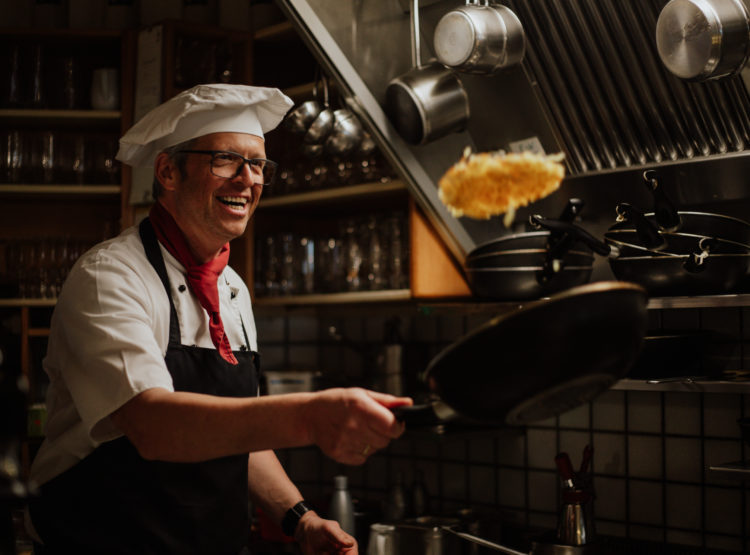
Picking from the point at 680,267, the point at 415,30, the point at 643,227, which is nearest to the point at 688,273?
the point at 680,267

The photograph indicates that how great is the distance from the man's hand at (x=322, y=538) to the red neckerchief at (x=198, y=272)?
36 centimetres

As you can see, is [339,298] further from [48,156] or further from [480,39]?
[48,156]

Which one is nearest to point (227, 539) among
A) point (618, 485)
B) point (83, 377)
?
point (83, 377)

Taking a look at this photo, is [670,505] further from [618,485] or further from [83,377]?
[83,377]

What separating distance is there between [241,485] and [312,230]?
5.24 feet

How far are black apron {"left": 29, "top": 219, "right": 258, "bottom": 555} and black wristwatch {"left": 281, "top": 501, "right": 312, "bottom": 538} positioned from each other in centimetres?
12

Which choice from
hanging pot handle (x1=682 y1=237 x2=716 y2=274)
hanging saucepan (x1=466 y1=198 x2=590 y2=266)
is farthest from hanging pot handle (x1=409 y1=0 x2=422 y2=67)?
hanging pot handle (x1=682 y1=237 x2=716 y2=274)

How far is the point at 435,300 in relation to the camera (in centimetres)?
250

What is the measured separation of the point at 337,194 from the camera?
2699 millimetres

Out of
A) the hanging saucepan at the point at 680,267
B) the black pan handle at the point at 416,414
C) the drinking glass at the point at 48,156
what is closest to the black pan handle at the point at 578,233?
the hanging saucepan at the point at 680,267

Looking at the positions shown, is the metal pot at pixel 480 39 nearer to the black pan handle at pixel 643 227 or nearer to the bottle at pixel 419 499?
the black pan handle at pixel 643 227

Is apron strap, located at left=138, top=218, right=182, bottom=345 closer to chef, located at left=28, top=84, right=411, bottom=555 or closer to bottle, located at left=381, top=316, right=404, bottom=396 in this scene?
chef, located at left=28, top=84, right=411, bottom=555

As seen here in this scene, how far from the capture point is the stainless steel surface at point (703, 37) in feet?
5.43

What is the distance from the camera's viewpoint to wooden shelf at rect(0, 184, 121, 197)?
2885 mm
